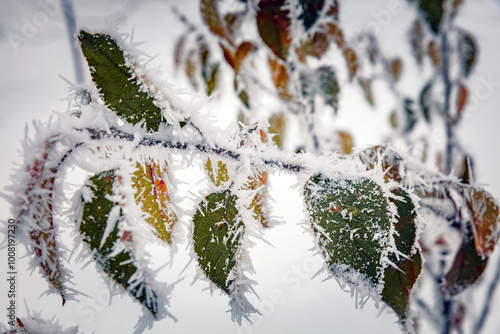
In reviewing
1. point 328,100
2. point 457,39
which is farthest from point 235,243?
point 457,39

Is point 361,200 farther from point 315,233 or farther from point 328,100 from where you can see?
point 328,100

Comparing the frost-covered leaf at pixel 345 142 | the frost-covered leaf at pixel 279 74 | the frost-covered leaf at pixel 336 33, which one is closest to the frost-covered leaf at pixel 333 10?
the frost-covered leaf at pixel 336 33

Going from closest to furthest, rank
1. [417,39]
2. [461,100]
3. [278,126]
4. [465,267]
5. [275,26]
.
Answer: [465,267], [275,26], [278,126], [461,100], [417,39]

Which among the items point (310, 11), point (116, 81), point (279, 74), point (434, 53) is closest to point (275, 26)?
Answer: point (310, 11)

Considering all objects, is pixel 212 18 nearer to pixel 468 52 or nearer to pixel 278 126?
pixel 278 126

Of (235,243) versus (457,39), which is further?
(457,39)

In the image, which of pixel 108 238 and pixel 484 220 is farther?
pixel 484 220
